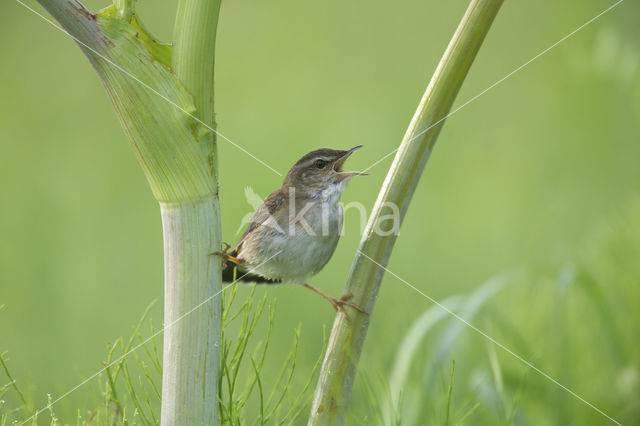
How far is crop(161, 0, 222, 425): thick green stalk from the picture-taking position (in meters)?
0.86

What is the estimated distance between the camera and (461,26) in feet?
3.02

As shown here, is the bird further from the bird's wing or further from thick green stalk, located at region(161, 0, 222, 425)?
thick green stalk, located at region(161, 0, 222, 425)

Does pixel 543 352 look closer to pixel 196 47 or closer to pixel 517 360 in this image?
pixel 517 360

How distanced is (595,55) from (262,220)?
115 cm

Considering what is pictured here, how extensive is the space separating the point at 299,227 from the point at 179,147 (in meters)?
1.05

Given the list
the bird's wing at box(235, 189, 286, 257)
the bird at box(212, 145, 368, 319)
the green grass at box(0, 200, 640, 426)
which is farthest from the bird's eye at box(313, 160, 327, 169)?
the green grass at box(0, 200, 640, 426)

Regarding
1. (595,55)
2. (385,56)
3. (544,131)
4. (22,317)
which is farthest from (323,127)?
(22,317)

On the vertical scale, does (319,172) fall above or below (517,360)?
above

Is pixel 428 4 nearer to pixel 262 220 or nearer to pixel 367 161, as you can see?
pixel 367 161

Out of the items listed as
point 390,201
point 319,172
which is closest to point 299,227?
point 319,172

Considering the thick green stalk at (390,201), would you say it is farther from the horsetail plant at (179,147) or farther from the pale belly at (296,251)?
the pale belly at (296,251)

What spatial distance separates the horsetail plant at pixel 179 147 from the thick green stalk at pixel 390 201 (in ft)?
0.57

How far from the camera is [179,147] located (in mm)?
860

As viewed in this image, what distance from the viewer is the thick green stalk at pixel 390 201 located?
91 cm
